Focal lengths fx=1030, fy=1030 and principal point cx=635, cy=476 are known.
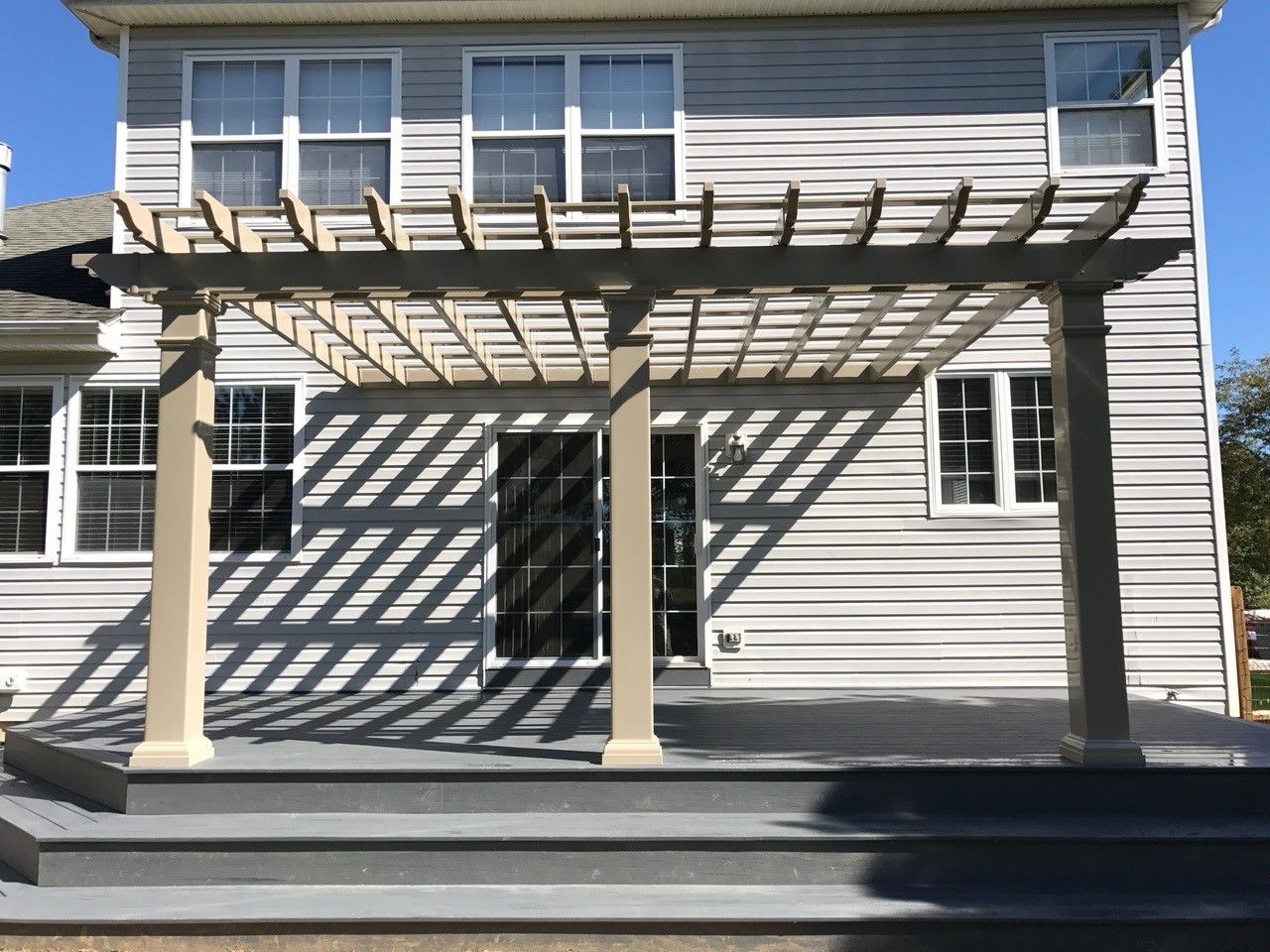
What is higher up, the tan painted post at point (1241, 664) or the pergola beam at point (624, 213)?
the pergola beam at point (624, 213)

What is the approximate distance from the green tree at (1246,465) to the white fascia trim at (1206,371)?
15.5m

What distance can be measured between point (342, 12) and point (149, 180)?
1.98 meters

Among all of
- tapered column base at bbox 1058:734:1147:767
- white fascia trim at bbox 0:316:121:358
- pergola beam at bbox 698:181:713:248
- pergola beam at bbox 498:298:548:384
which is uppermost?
white fascia trim at bbox 0:316:121:358

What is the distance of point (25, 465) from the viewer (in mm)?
7891

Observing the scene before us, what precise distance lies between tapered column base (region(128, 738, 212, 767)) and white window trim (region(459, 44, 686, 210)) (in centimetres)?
469

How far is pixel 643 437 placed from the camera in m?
5.01

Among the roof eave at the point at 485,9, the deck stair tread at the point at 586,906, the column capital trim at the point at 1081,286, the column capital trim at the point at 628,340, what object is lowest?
the deck stair tread at the point at 586,906

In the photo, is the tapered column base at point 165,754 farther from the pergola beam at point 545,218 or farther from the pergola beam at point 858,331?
the pergola beam at point 858,331

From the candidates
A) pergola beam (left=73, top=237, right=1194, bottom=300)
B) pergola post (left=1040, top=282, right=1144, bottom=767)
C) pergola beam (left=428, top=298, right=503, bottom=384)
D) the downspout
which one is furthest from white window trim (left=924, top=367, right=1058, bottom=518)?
the downspout

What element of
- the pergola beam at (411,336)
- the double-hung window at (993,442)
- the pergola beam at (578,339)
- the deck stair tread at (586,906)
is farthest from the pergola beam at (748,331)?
the deck stair tread at (586,906)

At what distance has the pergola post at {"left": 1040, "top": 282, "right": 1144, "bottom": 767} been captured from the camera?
4812mm

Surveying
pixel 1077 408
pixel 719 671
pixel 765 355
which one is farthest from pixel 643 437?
pixel 719 671

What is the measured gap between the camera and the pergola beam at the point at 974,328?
5680 mm

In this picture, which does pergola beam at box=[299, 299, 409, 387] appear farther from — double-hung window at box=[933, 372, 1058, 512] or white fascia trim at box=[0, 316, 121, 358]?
double-hung window at box=[933, 372, 1058, 512]
